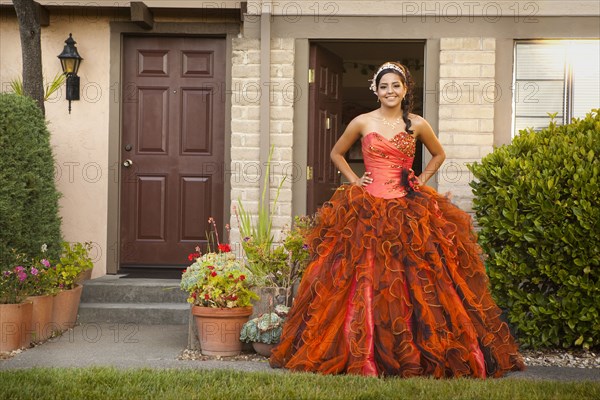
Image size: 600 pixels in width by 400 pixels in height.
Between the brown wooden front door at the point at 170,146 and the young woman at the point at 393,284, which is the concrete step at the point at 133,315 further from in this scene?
the young woman at the point at 393,284

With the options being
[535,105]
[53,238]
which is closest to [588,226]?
[535,105]

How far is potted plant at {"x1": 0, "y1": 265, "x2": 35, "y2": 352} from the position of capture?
6645 millimetres

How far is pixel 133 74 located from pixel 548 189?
179 inches

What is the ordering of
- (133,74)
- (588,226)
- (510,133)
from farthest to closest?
1. (133,74)
2. (510,133)
3. (588,226)

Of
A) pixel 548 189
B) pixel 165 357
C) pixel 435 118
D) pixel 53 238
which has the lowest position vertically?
pixel 165 357

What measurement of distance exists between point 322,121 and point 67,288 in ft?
9.52

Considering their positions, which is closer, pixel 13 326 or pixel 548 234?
pixel 548 234

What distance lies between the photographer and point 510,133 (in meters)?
8.30

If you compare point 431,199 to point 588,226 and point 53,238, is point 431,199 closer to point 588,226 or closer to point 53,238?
point 588,226

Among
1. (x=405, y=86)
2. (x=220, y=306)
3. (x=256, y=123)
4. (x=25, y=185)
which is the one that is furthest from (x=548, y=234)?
(x=25, y=185)

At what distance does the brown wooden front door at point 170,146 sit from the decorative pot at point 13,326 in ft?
7.66

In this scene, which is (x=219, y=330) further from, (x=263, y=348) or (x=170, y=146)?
(x=170, y=146)

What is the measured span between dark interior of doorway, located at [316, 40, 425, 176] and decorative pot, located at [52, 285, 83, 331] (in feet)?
13.7

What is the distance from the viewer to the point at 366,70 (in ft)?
41.3
